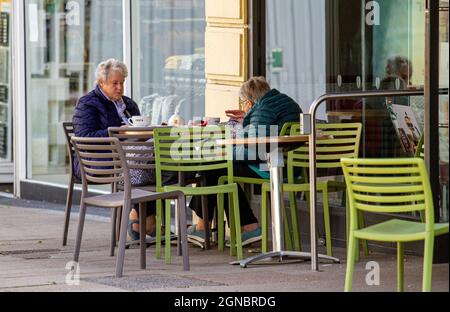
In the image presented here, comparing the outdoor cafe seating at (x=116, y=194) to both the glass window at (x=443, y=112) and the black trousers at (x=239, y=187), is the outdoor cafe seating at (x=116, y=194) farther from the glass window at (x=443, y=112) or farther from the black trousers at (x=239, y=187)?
the glass window at (x=443, y=112)

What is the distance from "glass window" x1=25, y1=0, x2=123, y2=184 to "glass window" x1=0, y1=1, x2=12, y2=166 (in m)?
0.65

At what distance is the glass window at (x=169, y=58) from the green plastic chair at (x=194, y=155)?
8.57 feet

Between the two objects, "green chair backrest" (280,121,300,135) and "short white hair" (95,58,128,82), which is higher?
"short white hair" (95,58,128,82)

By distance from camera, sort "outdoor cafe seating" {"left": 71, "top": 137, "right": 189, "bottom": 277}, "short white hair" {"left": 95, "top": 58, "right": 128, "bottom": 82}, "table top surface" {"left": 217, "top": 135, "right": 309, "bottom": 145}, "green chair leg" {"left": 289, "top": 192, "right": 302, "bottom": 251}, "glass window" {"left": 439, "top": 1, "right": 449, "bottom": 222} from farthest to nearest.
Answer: "short white hair" {"left": 95, "top": 58, "right": 128, "bottom": 82}, "green chair leg" {"left": 289, "top": 192, "right": 302, "bottom": 251}, "table top surface" {"left": 217, "top": 135, "right": 309, "bottom": 145}, "outdoor cafe seating" {"left": 71, "top": 137, "right": 189, "bottom": 277}, "glass window" {"left": 439, "top": 1, "right": 449, "bottom": 222}

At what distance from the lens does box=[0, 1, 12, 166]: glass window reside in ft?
49.3

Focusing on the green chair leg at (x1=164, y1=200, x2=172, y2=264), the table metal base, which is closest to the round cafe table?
the table metal base

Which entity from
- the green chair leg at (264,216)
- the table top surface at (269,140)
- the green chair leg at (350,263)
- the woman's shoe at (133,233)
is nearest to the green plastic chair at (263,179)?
the green chair leg at (264,216)

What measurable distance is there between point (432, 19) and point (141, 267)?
274 centimetres

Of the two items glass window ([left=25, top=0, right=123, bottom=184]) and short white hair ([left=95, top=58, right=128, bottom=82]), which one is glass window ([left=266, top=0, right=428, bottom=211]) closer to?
short white hair ([left=95, top=58, right=128, bottom=82])

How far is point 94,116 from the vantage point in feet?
33.8

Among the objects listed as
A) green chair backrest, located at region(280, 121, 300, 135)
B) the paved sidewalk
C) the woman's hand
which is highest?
the woman's hand

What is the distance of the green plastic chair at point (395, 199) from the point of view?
6672mm

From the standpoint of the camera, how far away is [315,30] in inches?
420

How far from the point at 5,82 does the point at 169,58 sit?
11.1 feet
